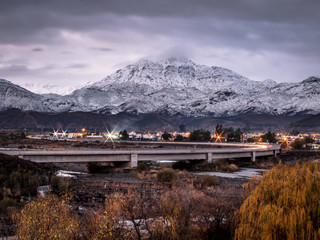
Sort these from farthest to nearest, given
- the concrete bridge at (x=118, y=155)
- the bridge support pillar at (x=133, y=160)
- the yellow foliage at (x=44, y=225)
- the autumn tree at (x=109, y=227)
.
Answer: the bridge support pillar at (x=133, y=160), the concrete bridge at (x=118, y=155), the autumn tree at (x=109, y=227), the yellow foliage at (x=44, y=225)

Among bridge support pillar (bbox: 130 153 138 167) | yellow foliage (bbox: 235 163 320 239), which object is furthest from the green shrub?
yellow foliage (bbox: 235 163 320 239)

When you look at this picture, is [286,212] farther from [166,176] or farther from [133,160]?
[133,160]

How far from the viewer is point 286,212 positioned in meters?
11.2

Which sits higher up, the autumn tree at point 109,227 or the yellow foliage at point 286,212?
the yellow foliage at point 286,212

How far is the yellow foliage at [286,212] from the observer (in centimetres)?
1016

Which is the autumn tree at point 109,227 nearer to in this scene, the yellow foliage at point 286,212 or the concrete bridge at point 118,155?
the yellow foliage at point 286,212

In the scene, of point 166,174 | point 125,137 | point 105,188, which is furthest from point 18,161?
point 125,137

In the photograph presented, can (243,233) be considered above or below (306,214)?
below

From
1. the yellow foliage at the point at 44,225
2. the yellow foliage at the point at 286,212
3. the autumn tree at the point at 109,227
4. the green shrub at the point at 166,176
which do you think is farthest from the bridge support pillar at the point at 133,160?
the yellow foliage at the point at 286,212

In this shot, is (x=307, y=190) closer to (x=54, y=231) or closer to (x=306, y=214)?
(x=306, y=214)

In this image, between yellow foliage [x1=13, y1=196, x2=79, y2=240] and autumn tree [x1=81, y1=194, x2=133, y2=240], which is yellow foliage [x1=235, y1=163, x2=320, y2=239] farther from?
yellow foliage [x1=13, y1=196, x2=79, y2=240]

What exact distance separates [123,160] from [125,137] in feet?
398

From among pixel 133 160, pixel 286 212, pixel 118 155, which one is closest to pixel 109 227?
pixel 286 212

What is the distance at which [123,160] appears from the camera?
5562 cm
